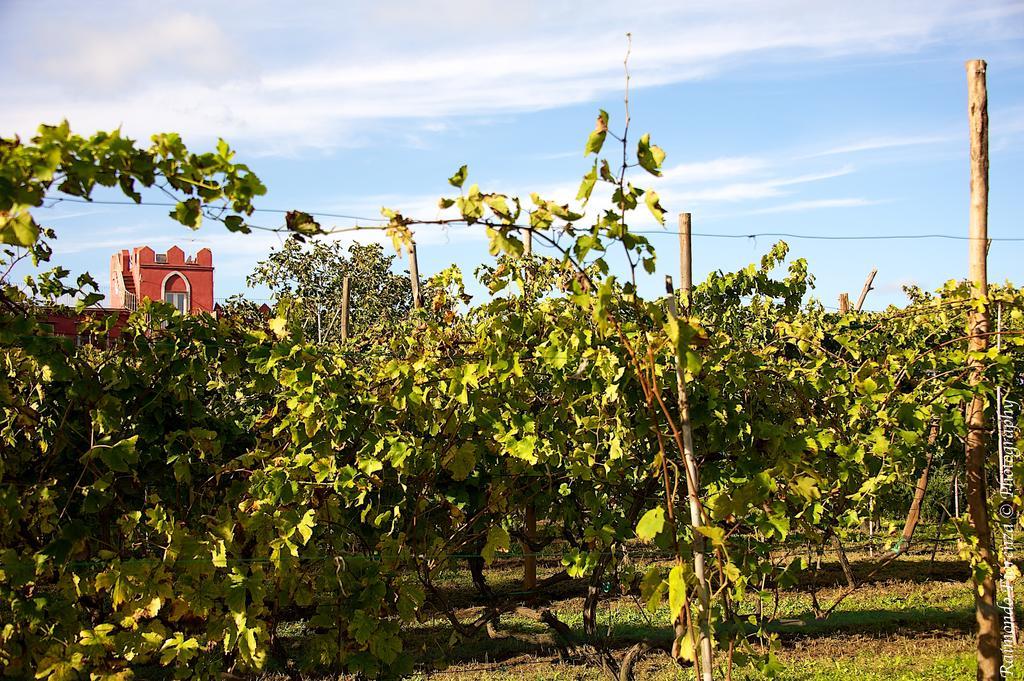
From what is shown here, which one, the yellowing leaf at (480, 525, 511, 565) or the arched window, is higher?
the arched window

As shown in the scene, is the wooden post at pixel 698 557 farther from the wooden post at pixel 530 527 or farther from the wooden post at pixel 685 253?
the wooden post at pixel 685 253

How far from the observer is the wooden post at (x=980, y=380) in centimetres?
447

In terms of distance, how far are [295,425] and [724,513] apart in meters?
1.71

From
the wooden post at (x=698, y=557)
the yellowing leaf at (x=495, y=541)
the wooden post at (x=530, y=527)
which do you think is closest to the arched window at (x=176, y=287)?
the wooden post at (x=530, y=527)

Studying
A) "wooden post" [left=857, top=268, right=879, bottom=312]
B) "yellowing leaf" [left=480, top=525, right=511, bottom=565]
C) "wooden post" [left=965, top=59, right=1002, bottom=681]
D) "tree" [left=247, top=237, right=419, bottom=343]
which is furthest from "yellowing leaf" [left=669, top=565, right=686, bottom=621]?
"tree" [left=247, top=237, right=419, bottom=343]

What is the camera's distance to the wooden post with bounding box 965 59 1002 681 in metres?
4.47

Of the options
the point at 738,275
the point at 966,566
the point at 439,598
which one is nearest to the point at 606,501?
the point at 439,598

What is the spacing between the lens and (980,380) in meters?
4.40

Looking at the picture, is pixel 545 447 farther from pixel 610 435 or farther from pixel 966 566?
pixel 966 566

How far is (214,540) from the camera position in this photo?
12.3ft

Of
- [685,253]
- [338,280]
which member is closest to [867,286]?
[685,253]

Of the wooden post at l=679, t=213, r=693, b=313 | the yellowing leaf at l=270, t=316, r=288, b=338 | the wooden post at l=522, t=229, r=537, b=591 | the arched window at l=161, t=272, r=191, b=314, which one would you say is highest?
the arched window at l=161, t=272, r=191, b=314

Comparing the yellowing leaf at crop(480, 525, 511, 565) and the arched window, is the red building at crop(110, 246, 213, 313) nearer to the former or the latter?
the arched window

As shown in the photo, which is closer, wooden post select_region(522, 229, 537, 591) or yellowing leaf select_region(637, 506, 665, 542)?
yellowing leaf select_region(637, 506, 665, 542)
